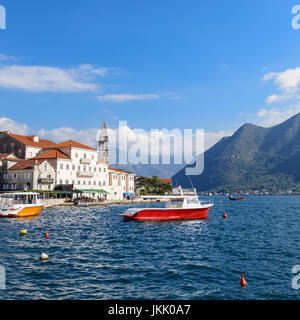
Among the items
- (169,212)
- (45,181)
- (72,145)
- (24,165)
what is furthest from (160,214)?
(72,145)

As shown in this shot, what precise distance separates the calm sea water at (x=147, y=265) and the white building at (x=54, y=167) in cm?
5092

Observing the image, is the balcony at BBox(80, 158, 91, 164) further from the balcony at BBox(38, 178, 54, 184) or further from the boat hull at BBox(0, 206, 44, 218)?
the boat hull at BBox(0, 206, 44, 218)

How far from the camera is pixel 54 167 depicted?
83.8m

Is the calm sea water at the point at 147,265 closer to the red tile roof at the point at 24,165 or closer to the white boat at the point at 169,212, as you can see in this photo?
the white boat at the point at 169,212

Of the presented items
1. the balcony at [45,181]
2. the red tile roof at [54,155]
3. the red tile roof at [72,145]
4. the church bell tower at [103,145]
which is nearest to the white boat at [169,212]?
the balcony at [45,181]

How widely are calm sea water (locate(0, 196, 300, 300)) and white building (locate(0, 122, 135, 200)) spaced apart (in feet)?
167

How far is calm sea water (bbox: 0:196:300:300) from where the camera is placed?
14219 millimetres

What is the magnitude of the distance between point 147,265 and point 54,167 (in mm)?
70054

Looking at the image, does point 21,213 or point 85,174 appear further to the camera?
point 85,174

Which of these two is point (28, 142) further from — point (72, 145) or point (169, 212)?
point (169, 212)

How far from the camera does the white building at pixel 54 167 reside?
262ft
